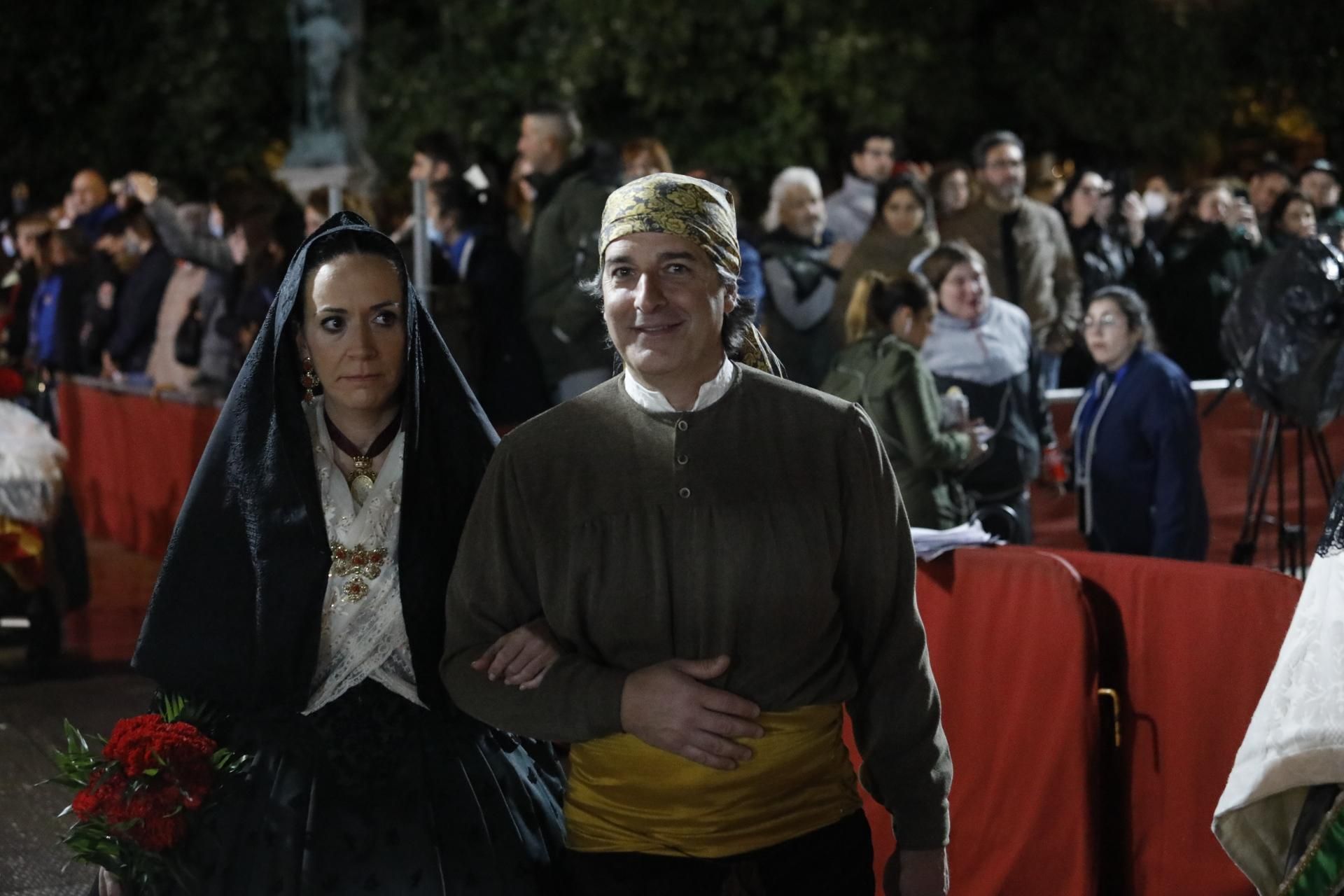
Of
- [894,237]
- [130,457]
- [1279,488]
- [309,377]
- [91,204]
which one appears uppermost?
[91,204]

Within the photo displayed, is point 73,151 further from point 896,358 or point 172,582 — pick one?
point 172,582

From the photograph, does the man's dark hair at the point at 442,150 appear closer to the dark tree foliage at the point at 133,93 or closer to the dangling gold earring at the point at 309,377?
the dangling gold earring at the point at 309,377

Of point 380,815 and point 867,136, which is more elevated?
point 867,136

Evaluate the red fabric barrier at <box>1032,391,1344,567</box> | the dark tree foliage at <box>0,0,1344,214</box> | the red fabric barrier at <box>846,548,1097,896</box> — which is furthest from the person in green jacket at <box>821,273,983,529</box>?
the dark tree foliage at <box>0,0,1344,214</box>

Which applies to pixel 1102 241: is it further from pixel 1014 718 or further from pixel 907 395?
pixel 1014 718

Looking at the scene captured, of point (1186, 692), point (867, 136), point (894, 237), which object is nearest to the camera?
point (1186, 692)

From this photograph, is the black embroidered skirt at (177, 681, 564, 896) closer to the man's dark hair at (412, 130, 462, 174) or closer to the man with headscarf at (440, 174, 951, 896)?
the man with headscarf at (440, 174, 951, 896)

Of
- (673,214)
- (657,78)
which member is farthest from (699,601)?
(657,78)

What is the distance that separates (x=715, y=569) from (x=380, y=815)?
91 cm

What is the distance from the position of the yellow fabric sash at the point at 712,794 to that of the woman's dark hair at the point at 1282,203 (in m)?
10.7

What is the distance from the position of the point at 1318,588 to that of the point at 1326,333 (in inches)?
224

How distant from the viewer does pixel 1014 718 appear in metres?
4.89

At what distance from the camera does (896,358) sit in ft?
23.7

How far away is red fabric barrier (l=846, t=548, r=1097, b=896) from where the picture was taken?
473 centimetres
